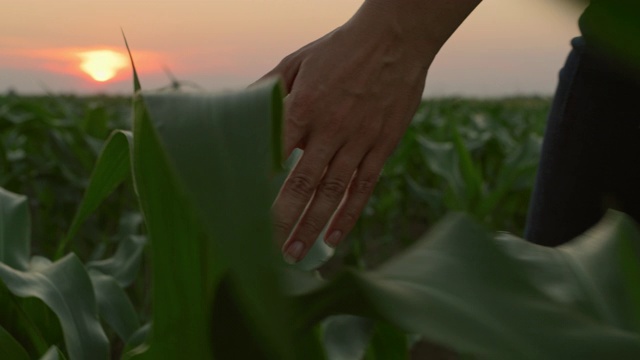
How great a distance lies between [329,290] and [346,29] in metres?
0.45

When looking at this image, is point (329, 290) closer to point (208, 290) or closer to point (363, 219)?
point (208, 290)

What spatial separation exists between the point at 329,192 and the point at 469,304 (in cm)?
47

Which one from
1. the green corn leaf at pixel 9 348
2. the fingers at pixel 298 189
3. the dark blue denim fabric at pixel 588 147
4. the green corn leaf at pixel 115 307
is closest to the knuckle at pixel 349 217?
the fingers at pixel 298 189

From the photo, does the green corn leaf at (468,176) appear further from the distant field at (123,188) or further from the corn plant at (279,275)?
the corn plant at (279,275)

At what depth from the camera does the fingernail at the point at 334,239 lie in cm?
83

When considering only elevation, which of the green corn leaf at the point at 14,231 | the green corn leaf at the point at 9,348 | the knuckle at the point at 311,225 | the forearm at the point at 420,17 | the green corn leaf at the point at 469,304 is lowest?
the green corn leaf at the point at 14,231

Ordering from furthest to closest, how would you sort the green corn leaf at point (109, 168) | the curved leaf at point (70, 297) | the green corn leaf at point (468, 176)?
the green corn leaf at point (468, 176) → the curved leaf at point (70, 297) → the green corn leaf at point (109, 168)

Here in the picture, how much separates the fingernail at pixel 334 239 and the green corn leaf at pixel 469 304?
17.4 inches

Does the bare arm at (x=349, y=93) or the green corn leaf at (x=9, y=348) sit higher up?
the bare arm at (x=349, y=93)

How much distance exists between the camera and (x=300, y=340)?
0.41 m

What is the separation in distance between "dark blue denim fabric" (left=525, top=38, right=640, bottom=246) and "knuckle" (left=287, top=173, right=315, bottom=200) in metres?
0.56

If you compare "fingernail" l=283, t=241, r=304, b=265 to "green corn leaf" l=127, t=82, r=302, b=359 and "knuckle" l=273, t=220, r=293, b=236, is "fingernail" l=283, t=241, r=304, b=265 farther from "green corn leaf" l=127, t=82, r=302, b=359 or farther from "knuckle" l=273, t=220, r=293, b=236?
"green corn leaf" l=127, t=82, r=302, b=359

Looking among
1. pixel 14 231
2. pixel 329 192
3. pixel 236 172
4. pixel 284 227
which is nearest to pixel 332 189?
pixel 329 192

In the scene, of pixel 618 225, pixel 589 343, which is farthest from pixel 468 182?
pixel 589 343
